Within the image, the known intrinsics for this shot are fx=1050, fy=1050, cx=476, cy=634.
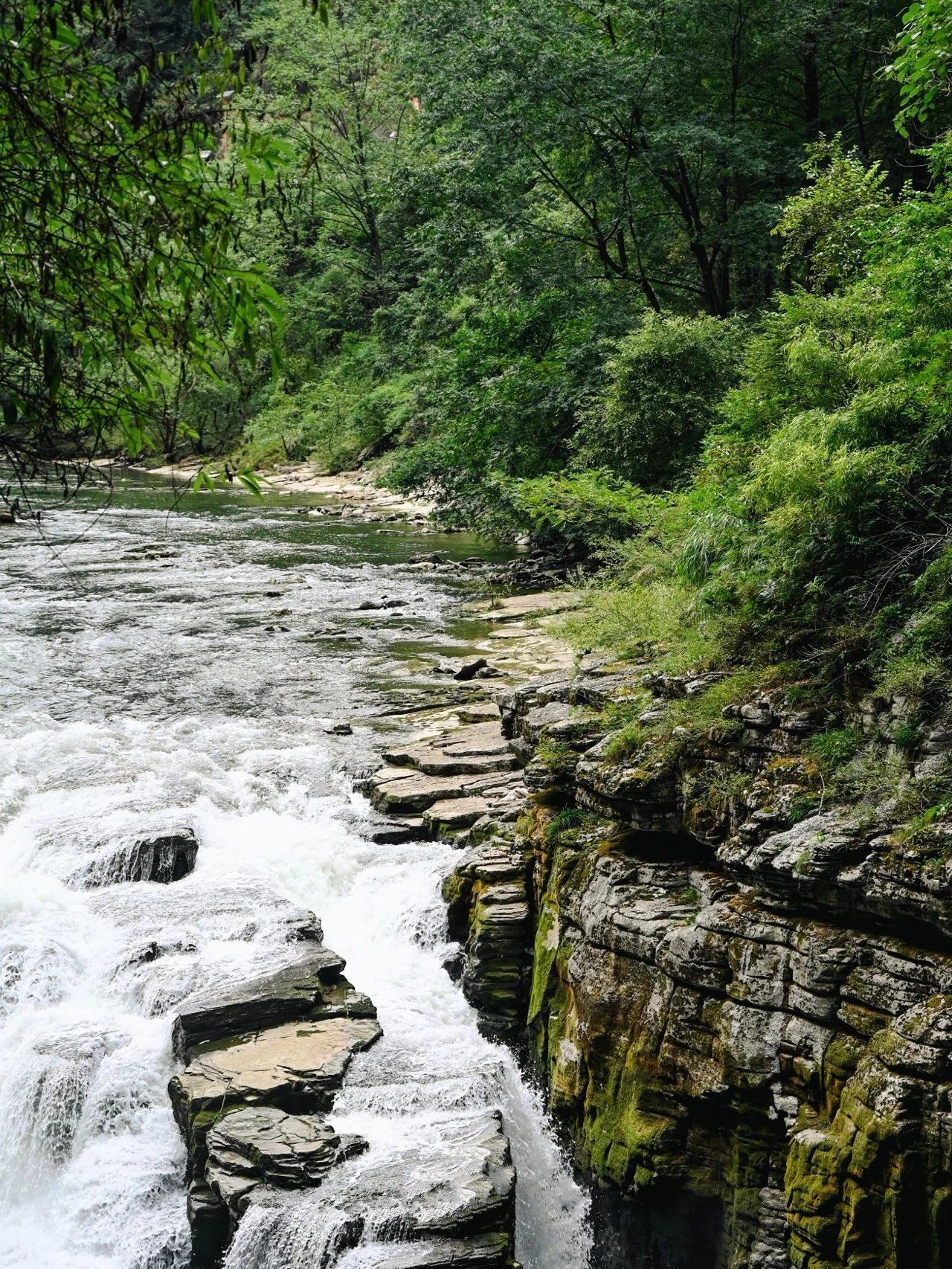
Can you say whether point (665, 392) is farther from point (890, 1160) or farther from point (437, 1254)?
point (437, 1254)

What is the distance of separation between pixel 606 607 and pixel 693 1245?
7520 millimetres

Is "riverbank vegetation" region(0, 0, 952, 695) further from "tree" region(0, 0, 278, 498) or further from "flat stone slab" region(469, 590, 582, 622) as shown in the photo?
"flat stone slab" region(469, 590, 582, 622)

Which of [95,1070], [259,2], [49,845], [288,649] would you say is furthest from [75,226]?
[259,2]

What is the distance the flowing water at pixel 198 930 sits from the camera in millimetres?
7441

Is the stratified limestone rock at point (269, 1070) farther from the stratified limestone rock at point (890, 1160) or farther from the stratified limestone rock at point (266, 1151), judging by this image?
the stratified limestone rock at point (890, 1160)

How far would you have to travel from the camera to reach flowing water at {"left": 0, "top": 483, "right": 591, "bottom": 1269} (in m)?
7.44

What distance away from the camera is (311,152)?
415 cm

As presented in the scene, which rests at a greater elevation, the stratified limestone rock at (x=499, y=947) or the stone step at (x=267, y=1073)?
the stratified limestone rock at (x=499, y=947)

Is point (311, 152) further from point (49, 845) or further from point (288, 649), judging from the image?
point (288, 649)

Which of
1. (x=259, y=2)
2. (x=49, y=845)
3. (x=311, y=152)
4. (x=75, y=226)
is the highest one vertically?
(x=259, y=2)

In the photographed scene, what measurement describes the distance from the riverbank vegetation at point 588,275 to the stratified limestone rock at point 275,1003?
417cm

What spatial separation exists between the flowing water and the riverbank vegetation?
4.16ft

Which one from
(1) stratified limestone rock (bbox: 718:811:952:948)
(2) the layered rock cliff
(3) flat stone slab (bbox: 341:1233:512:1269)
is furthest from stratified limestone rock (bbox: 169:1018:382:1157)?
(1) stratified limestone rock (bbox: 718:811:952:948)

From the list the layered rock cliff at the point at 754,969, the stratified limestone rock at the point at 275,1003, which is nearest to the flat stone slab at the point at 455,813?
the layered rock cliff at the point at 754,969
